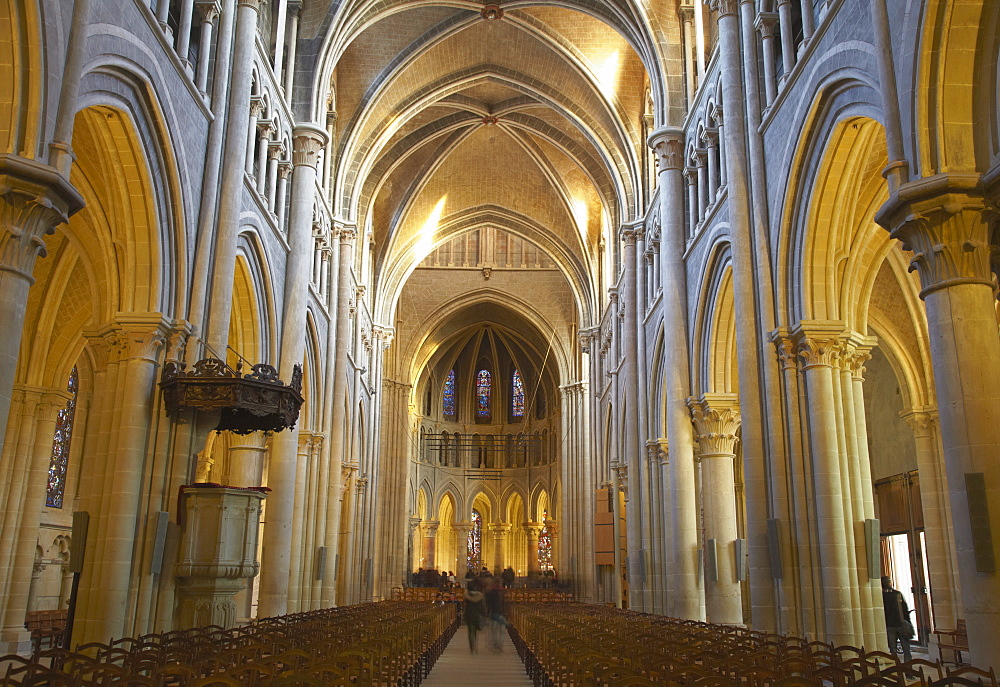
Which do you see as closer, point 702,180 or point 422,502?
point 702,180

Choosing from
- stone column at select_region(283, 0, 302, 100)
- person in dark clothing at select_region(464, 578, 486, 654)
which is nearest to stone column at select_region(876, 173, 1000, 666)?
person in dark clothing at select_region(464, 578, 486, 654)

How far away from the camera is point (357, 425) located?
30000 mm

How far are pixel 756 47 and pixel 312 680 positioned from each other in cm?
1294

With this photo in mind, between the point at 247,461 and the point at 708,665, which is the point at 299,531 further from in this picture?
the point at 708,665

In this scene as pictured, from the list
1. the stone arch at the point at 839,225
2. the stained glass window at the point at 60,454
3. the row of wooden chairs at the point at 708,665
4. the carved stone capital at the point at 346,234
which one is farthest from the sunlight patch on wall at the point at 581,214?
the row of wooden chairs at the point at 708,665

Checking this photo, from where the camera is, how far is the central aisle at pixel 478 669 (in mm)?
12539

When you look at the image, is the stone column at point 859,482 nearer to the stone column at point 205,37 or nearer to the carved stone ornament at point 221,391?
the carved stone ornament at point 221,391

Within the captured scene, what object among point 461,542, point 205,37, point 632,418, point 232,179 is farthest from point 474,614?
point 461,542

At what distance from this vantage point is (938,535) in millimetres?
16891

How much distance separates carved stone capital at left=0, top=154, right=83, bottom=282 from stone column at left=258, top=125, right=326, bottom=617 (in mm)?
9275

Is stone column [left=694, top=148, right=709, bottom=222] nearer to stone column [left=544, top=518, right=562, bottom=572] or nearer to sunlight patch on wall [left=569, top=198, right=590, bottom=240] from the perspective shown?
sunlight patch on wall [left=569, top=198, right=590, bottom=240]

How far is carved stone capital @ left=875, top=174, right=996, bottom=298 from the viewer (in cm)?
814

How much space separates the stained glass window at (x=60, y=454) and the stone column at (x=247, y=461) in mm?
7299

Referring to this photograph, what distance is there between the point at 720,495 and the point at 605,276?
16.6m
